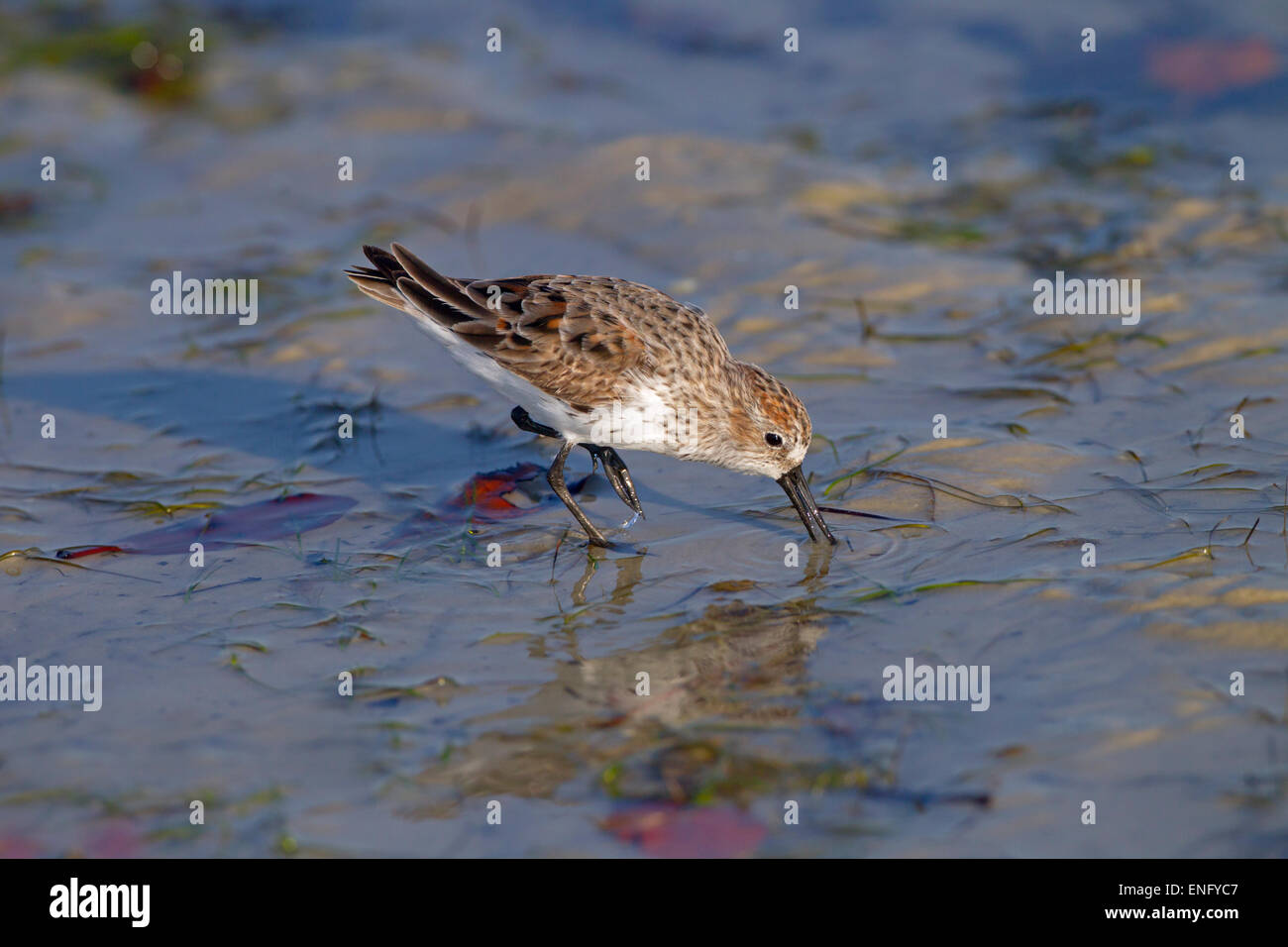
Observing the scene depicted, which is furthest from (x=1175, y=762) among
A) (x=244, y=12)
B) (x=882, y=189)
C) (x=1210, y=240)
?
(x=244, y=12)

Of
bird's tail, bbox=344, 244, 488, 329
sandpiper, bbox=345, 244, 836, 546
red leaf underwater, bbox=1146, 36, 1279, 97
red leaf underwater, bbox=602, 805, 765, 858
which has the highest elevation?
red leaf underwater, bbox=1146, 36, 1279, 97

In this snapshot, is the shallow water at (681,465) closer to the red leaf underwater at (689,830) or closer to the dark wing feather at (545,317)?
the red leaf underwater at (689,830)

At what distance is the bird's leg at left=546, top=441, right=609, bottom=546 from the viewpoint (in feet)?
21.9

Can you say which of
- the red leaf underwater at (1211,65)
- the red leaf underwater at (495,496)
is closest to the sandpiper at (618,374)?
the red leaf underwater at (495,496)

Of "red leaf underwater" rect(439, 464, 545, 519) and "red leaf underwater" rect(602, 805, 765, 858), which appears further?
"red leaf underwater" rect(439, 464, 545, 519)

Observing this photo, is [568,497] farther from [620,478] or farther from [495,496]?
[495,496]

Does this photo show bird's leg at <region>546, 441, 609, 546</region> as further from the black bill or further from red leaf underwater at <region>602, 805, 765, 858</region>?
red leaf underwater at <region>602, 805, 765, 858</region>

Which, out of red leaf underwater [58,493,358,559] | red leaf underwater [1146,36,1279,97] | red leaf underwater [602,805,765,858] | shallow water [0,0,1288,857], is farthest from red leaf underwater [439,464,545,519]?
red leaf underwater [1146,36,1279,97]

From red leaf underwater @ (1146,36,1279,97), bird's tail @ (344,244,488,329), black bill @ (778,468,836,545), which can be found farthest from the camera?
red leaf underwater @ (1146,36,1279,97)

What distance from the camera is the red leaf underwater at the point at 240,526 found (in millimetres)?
6730

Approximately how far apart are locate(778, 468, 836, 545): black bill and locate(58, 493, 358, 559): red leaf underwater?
2417 millimetres

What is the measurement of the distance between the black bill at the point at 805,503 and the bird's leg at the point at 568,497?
98 centimetres

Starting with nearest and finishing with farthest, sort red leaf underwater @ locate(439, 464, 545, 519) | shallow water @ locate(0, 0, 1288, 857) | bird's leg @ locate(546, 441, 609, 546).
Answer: shallow water @ locate(0, 0, 1288, 857) → bird's leg @ locate(546, 441, 609, 546) → red leaf underwater @ locate(439, 464, 545, 519)
